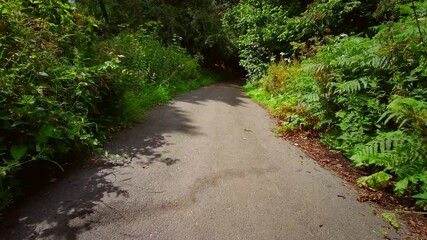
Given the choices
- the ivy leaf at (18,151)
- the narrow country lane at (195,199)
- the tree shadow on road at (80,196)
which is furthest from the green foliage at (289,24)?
the ivy leaf at (18,151)

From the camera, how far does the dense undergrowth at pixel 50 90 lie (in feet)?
9.39

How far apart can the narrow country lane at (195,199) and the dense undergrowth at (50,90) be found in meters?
0.42

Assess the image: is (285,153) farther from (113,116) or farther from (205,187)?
(113,116)

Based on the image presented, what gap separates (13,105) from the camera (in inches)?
114

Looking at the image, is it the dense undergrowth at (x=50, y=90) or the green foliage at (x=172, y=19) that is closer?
the dense undergrowth at (x=50, y=90)

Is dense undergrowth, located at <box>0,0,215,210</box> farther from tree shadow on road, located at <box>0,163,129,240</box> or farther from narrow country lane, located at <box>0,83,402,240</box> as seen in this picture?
narrow country lane, located at <box>0,83,402,240</box>

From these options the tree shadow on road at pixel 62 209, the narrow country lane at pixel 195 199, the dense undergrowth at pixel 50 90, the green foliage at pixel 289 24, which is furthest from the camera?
the green foliage at pixel 289 24

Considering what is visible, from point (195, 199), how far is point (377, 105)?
3.30 metres

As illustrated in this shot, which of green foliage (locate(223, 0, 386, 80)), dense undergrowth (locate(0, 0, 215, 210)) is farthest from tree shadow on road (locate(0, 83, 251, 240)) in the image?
green foliage (locate(223, 0, 386, 80))

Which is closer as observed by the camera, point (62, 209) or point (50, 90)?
point (62, 209)

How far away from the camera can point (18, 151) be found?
278 cm

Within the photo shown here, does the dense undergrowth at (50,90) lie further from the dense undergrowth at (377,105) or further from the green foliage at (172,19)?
the green foliage at (172,19)

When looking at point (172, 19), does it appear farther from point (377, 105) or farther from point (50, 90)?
point (377, 105)

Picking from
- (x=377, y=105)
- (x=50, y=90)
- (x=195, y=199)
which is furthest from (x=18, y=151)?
(x=377, y=105)
